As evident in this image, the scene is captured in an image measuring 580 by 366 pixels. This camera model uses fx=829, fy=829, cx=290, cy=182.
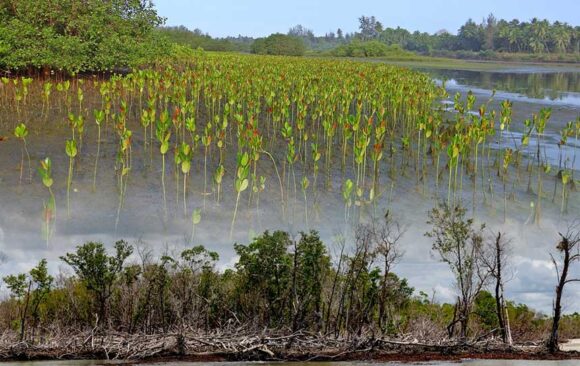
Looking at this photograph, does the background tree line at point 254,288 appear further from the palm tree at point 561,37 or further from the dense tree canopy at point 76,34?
the palm tree at point 561,37

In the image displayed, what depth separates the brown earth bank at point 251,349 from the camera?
12258mm

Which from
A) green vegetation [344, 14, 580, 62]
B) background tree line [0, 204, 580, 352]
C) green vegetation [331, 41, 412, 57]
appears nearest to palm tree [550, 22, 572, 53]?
green vegetation [344, 14, 580, 62]

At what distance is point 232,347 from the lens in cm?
1226

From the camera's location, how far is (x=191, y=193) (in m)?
17.9

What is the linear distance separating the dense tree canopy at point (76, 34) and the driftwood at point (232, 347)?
25.5 meters

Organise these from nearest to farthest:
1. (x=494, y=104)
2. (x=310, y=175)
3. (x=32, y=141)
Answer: (x=310, y=175) < (x=32, y=141) < (x=494, y=104)

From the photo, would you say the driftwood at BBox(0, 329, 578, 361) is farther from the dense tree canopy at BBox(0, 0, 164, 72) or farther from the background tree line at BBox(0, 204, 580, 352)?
the dense tree canopy at BBox(0, 0, 164, 72)

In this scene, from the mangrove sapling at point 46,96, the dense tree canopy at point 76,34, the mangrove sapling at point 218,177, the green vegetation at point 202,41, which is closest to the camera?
the mangrove sapling at point 218,177

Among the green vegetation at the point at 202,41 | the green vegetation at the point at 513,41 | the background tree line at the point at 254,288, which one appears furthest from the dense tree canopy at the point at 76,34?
the green vegetation at the point at 513,41

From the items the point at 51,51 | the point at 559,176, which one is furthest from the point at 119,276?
the point at 51,51

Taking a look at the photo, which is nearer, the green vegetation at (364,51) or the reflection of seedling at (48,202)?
the reflection of seedling at (48,202)

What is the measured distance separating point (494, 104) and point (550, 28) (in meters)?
140

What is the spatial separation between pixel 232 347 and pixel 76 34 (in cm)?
3375

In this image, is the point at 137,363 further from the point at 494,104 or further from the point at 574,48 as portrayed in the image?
the point at 574,48
